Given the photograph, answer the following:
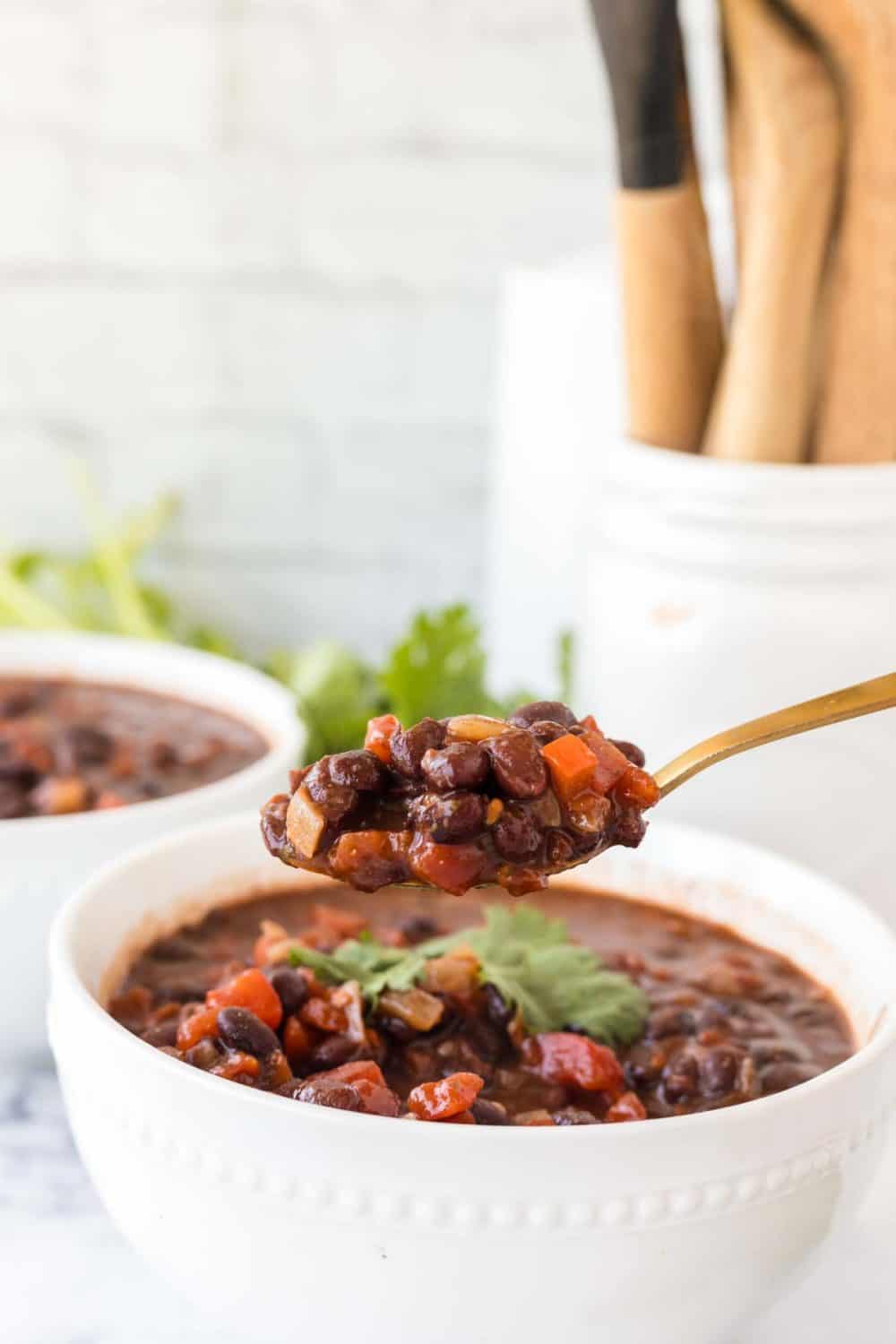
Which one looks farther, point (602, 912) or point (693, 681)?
point (693, 681)

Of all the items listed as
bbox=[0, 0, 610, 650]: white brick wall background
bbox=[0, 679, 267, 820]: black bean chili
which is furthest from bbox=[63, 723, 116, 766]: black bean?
bbox=[0, 0, 610, 650]: white brick wall background

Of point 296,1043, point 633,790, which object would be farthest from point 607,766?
point 296,1043

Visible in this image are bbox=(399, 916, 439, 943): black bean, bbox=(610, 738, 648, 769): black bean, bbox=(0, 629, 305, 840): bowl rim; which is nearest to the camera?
bbox=(610, 738, 648, 769): black bean

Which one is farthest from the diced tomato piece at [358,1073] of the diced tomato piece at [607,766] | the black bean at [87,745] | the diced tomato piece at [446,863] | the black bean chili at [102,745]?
the black bean at [87,745]

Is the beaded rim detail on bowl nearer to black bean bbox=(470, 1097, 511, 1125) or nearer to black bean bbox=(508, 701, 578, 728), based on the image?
black bean bbox=(470, 1097, 511, 1125)

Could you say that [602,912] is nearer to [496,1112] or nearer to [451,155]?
[496,1112]

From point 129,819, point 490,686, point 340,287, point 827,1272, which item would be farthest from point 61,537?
point 827,1272

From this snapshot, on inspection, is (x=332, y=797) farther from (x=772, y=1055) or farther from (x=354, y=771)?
(x=772, y=1055)
